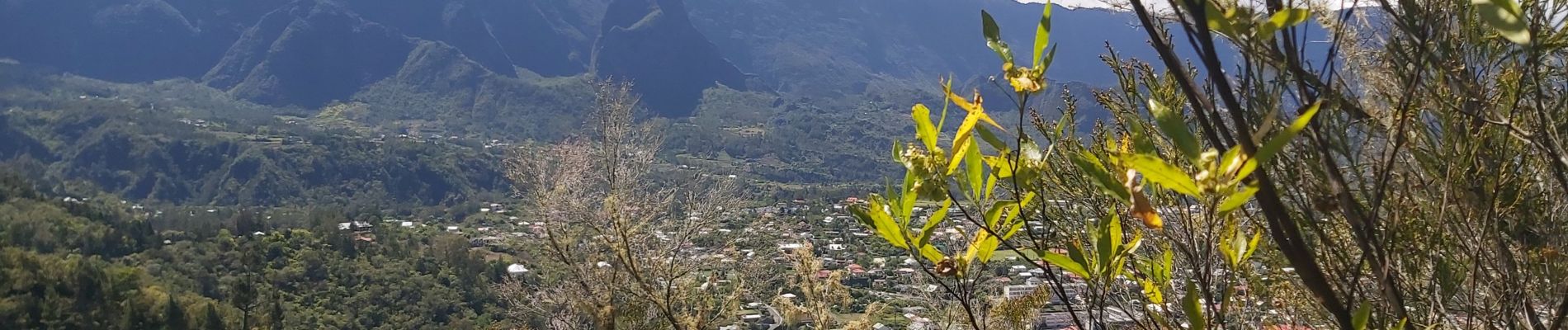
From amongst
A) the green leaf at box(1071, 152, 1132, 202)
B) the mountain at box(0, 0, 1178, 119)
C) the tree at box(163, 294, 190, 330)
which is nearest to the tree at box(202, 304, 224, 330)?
the tree at box(163, 294, 190, 330)

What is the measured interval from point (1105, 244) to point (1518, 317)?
886mm

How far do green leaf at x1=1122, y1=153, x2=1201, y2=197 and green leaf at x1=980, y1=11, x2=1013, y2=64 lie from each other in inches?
6.3

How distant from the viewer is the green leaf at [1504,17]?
367 mm

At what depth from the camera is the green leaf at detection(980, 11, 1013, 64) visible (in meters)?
0.51

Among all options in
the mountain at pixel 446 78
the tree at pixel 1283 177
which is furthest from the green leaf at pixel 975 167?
the mountain at pixel 446 78

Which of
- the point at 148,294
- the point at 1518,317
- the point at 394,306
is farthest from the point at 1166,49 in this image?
the point at 394,306

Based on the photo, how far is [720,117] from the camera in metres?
60.3

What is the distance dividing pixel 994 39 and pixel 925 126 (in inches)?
2.9

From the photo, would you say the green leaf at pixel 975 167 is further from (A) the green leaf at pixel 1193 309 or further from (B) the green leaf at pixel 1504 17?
(B) the green leaf at pixel 1504 17

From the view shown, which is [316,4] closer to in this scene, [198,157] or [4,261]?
[198,157]

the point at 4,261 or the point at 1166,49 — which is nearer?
the point at 1166,49

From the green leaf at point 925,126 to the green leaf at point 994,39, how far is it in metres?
0.06

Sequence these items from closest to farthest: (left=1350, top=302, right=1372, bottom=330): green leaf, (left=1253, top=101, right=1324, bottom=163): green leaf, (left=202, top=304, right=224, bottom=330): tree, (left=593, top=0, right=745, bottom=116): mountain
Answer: (left=1253, top=101, right=1324, bottom=163): green leaf < (left=1350, top=302, right=1372, bottom=330): green leaf < (left=202, top=304, right=224, bottom=330): tree < (left=593, top=0, right=745, bottom=116): mountain

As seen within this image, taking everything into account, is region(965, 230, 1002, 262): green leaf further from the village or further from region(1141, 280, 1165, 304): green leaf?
region(1141, 280, 1165, 304): green leaf
